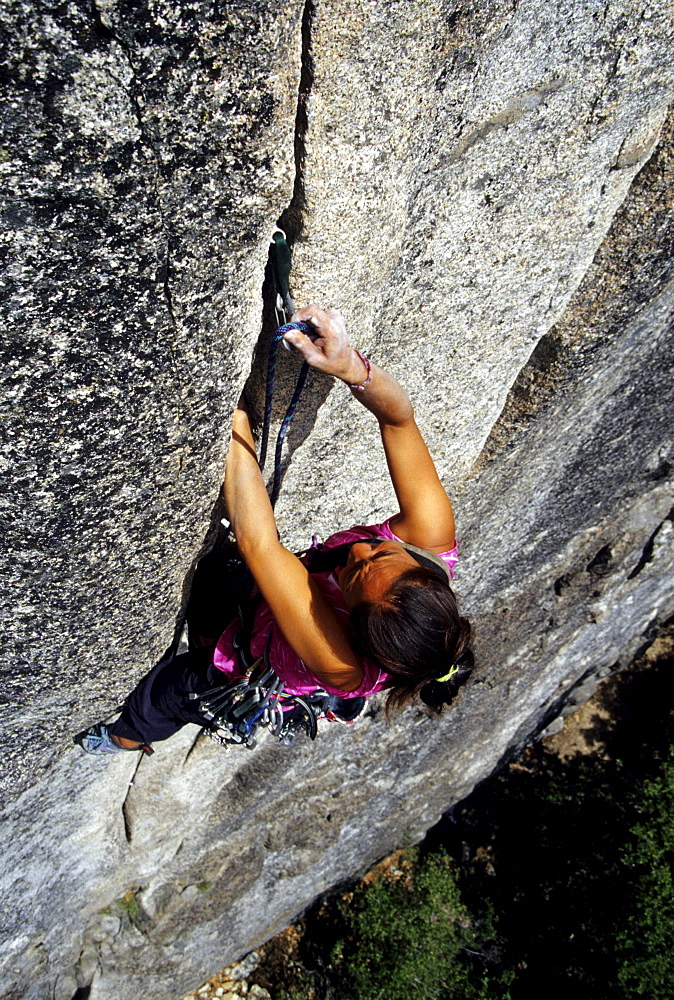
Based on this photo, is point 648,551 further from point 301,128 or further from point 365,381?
point 301,128

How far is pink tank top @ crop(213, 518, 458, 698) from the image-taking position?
2.02 m

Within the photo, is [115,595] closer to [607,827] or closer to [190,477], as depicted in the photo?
[190,477]

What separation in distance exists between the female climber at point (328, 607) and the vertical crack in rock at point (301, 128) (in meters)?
0.23

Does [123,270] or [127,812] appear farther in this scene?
[127,812]

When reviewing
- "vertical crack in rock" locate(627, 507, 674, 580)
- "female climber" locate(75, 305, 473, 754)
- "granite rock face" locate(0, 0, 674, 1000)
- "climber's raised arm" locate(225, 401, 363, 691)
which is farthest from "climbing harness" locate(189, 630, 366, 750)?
"vertical crack in rock" locate(627, 507, 674, 580)

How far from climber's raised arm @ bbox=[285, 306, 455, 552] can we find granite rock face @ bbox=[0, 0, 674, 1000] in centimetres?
24

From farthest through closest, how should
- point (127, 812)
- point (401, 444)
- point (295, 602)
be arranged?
point (127, 812) → point (401, 444) → point (295, 602)

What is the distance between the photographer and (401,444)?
7.11ft

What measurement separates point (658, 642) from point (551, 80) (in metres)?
8.11

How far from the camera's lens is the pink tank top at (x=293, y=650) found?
2.02 metres

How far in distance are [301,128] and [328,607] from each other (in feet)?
4.02

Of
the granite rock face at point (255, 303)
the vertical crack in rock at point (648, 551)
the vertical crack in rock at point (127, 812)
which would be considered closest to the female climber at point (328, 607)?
the granite rock face at point (255, 303)

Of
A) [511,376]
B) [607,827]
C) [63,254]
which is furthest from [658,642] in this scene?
[63,254]

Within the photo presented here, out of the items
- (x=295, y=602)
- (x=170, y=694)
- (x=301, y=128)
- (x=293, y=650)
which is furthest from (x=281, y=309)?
(x=170, y=694)
